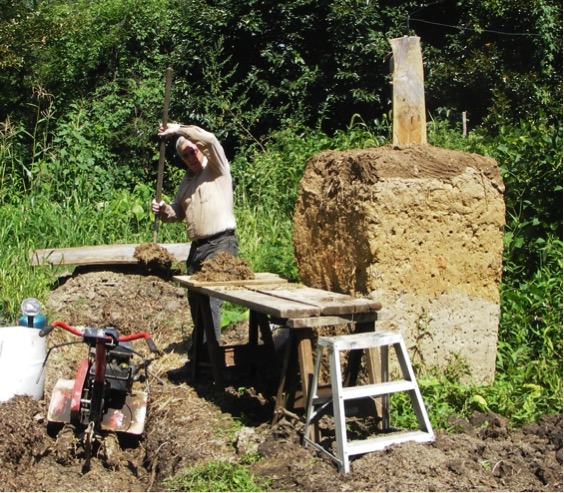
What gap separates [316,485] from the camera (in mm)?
4492

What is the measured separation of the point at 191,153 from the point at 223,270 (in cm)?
108

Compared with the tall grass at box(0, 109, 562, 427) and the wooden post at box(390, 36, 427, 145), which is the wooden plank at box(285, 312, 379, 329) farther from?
the wooden post at box(390, 36, 427, 145)

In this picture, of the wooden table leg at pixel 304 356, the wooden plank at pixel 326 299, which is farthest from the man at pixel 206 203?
the wooden table leg at pixel 304 356

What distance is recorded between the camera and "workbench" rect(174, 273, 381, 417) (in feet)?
17.3

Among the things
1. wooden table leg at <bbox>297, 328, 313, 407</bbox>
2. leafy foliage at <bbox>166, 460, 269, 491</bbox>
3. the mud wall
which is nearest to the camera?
leafy foliage at <bbox>166, 460, 269, 491</bbox>

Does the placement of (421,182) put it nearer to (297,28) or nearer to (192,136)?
(192,136)

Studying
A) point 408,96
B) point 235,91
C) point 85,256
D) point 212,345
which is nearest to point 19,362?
point 212,345

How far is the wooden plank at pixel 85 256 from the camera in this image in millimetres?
9234

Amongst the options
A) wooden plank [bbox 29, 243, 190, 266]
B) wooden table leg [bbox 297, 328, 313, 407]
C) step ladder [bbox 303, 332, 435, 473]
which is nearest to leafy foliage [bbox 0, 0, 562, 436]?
wooden plank [bbox 29, 243, 190, 266]

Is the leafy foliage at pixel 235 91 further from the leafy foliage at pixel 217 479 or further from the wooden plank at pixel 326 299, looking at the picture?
the leafy foliage at pixel 217 479

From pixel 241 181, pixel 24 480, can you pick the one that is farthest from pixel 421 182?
pixel 241 181

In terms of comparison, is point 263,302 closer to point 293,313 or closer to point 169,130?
point 293,313

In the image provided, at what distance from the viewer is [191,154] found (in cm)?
720

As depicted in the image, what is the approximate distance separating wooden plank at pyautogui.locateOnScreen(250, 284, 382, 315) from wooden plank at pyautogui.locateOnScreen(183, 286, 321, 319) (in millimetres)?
74
